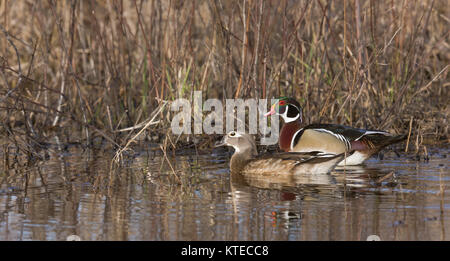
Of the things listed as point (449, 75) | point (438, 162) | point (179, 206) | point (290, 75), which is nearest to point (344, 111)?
point (290, 75)

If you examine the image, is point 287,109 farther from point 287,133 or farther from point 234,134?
point 234,134

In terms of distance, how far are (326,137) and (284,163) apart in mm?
927

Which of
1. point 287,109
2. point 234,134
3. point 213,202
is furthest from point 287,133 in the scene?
point 213,202

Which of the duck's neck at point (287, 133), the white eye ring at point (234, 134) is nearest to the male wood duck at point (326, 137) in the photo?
the duck's neck at point (287, 133)

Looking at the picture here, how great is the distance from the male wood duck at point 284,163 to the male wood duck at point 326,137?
47 cm

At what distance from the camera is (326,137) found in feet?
30.9

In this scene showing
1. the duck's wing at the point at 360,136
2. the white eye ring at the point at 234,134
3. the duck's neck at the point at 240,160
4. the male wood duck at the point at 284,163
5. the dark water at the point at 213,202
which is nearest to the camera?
the dark water at the point at 213,202

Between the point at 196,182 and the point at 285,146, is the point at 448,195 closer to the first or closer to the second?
the point at 196,182

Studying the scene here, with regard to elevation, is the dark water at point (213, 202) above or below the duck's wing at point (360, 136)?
below

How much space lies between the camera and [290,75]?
35.0ft

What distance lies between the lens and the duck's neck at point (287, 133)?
9781 mm

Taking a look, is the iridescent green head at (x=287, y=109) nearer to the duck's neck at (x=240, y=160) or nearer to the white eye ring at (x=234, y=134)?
the white eye ring at (x=234, y=134)

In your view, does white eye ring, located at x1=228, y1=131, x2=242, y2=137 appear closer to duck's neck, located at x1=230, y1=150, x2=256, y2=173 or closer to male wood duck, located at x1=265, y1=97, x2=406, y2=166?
duck's neck, located at x1=230, y1=150, x2=256, y2=173

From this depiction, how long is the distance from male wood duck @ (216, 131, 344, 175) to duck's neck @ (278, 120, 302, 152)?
68 cm
